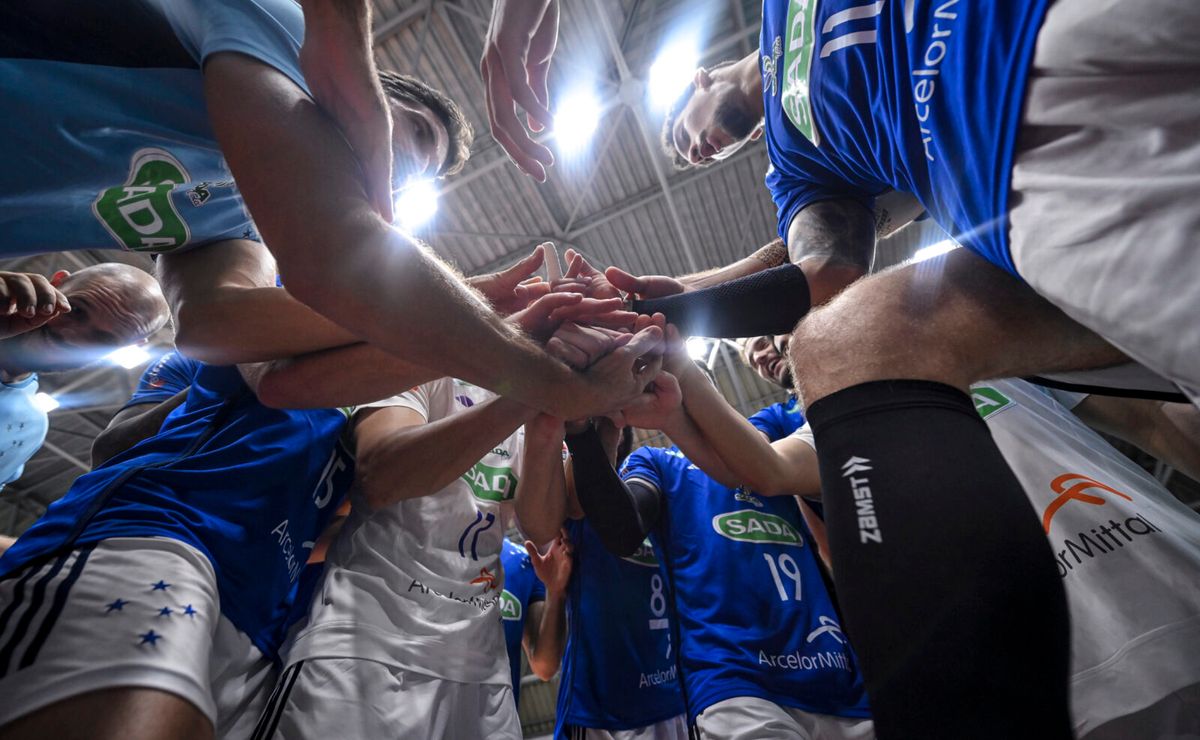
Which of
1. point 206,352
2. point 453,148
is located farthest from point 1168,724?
point 453,148

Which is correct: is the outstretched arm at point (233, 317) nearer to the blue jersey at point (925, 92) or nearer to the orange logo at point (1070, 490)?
the blue jersey at point (925, 92)

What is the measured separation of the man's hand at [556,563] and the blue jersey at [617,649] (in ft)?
0.27

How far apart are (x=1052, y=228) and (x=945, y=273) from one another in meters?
0.30

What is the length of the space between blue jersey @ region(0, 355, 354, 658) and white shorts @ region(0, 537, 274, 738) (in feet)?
0.17

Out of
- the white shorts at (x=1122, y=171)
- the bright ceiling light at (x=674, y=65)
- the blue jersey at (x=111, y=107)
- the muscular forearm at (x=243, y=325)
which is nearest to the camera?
the white shorts at (x=1122, y=171)

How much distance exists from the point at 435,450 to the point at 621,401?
628 mm

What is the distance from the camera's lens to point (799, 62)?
1.10 m

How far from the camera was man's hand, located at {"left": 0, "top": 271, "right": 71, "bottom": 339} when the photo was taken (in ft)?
4.88

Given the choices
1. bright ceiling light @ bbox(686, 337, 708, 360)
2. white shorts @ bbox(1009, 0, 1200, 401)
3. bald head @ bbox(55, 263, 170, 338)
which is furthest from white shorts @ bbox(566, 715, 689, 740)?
bright ceiling light @ bbox(686, 337, 708, 360)

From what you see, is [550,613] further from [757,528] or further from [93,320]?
[93,320]

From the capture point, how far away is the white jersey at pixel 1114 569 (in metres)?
1.07

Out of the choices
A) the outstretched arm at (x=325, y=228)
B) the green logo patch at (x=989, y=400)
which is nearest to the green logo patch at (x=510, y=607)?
the outstretched arm at (x=325, y=228)

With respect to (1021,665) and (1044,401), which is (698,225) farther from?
(1021,665)

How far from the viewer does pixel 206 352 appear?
4.35ft
